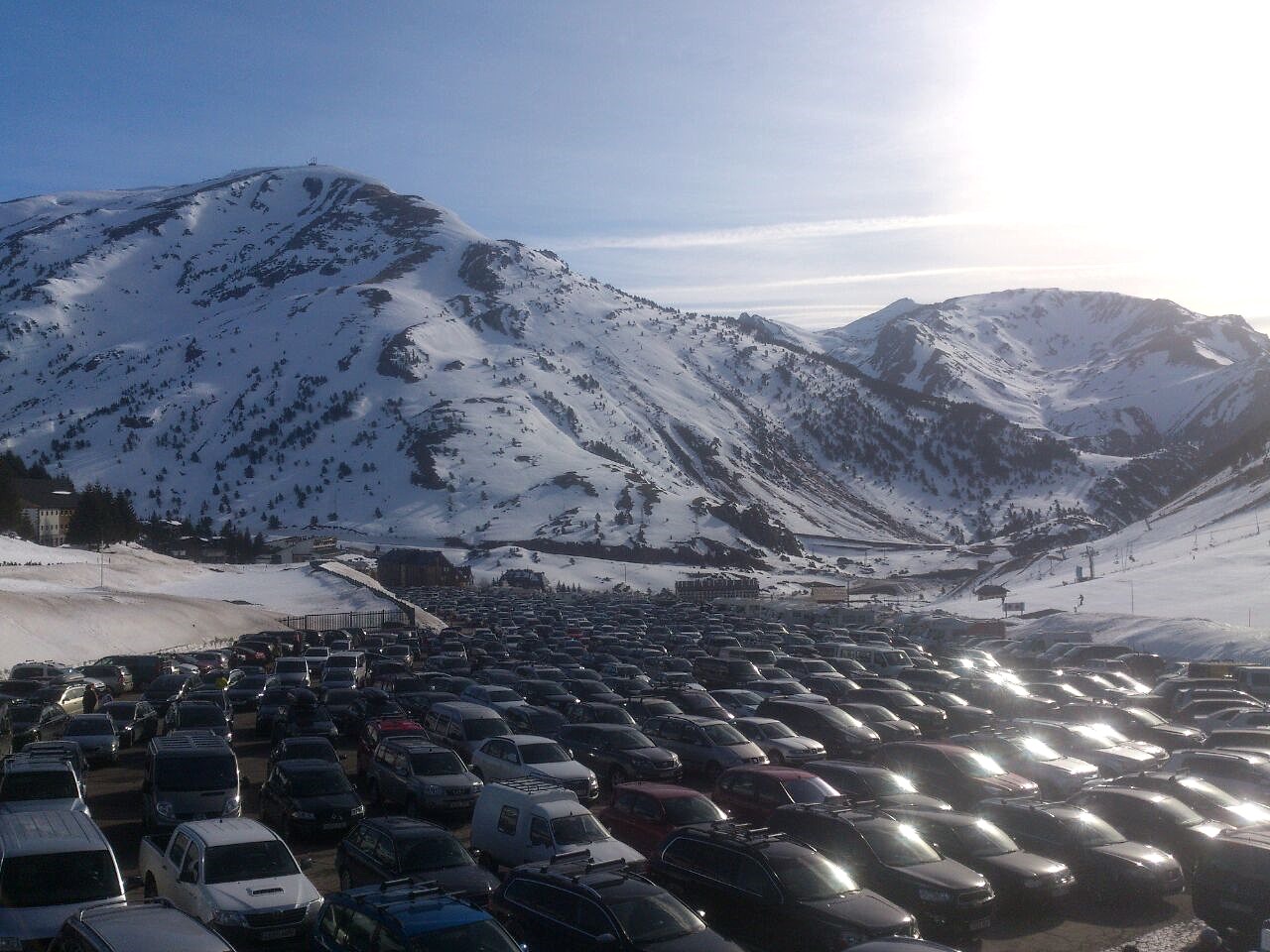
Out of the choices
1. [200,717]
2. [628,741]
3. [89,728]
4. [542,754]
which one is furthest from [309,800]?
[89,728]

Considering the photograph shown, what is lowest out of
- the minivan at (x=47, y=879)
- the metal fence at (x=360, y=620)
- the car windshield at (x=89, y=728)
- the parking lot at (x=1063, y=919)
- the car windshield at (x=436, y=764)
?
the metal fence at (x=360, y=620)

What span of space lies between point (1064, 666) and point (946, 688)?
9.46 metres

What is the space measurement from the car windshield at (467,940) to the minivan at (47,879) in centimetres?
399

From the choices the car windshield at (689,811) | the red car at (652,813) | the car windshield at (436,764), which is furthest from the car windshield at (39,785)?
the car windshield at (689,811)

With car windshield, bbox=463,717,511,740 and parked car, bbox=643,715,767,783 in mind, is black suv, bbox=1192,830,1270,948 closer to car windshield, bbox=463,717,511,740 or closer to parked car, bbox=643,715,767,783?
parked car, bbox=643,715,767,783

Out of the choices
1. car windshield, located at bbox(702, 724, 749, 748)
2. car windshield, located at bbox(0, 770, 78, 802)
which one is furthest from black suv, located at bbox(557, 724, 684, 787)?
car windshield, located at bbox(0, 770, 78, 802)

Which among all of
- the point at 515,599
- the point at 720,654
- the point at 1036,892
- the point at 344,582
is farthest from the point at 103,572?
the point at 1036,892

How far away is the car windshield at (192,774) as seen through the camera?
1583 cm

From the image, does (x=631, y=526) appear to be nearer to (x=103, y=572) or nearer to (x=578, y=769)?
(x=103, y=572)

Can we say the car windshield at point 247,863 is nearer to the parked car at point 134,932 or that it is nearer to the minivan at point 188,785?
the parked car at point 134,932

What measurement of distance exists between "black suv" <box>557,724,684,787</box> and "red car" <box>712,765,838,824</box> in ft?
9.34

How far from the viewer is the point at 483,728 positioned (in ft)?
70.7

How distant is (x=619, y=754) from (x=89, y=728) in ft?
39.0

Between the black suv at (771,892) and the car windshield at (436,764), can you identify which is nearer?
the black suv at (771,892)
